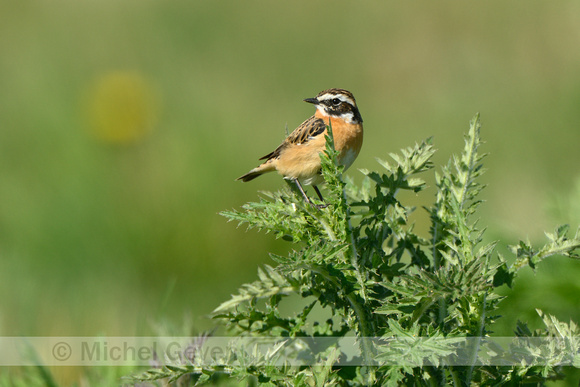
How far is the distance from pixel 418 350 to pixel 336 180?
1.99ft

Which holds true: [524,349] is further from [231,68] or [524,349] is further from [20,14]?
[20,14]

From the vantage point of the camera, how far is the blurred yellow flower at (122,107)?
814cm

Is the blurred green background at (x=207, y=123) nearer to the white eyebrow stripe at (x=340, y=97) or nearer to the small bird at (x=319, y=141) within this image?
the small bird at (x=319, y=141)

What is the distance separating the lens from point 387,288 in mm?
2576

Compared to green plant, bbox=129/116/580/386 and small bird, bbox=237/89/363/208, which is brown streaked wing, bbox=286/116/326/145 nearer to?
small bird, bbox=237/89/363/208

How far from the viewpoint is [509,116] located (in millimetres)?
8320

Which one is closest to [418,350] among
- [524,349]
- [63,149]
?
[524,349]
